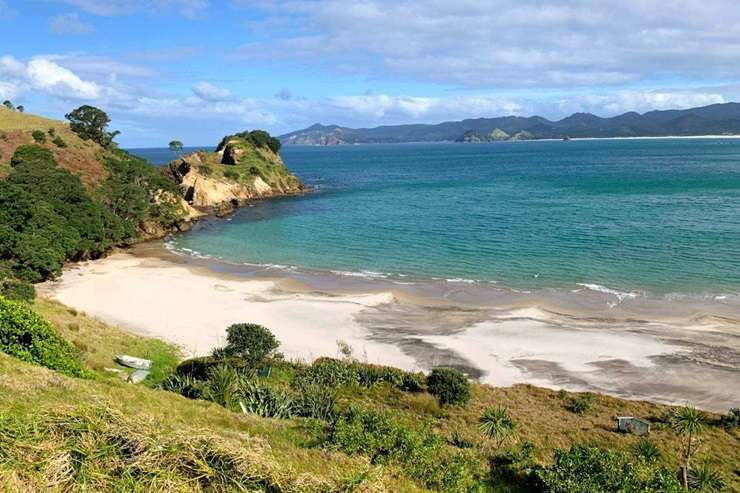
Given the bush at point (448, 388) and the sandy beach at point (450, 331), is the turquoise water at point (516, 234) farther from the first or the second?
the bush at point (448, 388)

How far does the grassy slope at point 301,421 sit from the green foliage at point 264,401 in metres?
1.72

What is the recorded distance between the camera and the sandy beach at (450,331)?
104ft

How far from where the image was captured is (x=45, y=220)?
49281mm

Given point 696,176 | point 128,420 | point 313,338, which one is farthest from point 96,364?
point 696,176

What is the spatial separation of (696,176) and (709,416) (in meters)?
111

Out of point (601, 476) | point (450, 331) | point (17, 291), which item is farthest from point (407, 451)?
point (17, 291)

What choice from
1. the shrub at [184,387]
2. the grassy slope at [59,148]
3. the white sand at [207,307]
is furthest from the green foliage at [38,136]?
the shrub at [184,387]

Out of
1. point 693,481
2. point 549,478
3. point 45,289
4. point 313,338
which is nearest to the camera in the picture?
point 549,478

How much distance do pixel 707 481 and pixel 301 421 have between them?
13627 millimetres

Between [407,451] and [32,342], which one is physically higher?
[32,342]

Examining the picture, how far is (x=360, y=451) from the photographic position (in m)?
16.3

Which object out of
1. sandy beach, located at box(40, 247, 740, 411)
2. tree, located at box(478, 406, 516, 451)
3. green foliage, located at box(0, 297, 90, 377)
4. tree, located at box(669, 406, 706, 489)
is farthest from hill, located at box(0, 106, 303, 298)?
tree, located at box(669, 406, 706, 489)

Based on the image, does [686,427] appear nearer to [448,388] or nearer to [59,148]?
[448,388]

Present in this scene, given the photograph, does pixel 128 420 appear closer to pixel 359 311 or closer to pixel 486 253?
pixel 359 311
